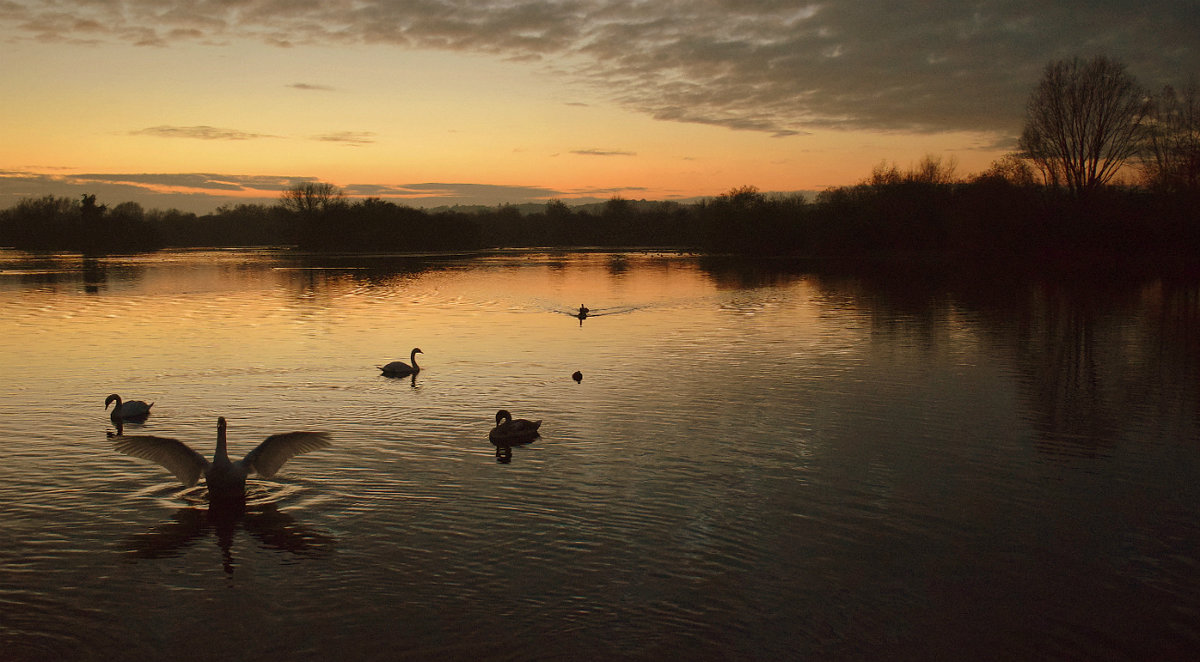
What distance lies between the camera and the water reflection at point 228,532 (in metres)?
7.19

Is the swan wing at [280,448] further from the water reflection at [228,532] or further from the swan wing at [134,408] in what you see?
the swan wing at [134,408]

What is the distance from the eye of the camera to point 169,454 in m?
8.23

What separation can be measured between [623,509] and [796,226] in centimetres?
7748

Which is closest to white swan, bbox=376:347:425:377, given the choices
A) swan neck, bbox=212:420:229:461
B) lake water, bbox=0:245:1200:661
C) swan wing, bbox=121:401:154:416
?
lake water, bbox=0:245:1200:661

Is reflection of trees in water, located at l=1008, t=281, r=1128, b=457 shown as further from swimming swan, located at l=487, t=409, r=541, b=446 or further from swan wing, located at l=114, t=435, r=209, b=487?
swan wing, located at l=114, t=435, r=209, b=487

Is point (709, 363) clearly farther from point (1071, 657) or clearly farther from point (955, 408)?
point (1071, 657)

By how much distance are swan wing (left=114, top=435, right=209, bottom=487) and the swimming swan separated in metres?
3.27

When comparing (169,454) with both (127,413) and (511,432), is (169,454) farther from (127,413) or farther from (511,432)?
(127,413)

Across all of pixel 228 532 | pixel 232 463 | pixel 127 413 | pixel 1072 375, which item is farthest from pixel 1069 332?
pixel 127 413

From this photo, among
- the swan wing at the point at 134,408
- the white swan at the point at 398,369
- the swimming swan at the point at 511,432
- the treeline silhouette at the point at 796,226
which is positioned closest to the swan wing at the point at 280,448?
the swimming swan at the point at 511,432

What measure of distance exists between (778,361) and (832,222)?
208 ft

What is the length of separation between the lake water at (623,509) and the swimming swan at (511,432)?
28 centimetres

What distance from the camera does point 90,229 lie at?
10375 cm

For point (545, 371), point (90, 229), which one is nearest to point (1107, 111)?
point (545, 371)
